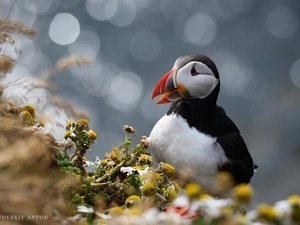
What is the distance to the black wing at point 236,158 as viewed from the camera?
315 cm

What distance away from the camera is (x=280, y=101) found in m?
8.81

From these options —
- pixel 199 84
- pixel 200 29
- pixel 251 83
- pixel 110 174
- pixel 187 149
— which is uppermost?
pixel 200 29

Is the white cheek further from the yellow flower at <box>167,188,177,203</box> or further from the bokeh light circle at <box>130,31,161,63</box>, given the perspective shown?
the bokeh light circle at <box>130,31,161,63</box>

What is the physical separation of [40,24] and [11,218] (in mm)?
8735

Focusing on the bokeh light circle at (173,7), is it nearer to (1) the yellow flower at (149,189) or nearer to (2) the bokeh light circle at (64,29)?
(2) the bokeh light circle at (64,29)

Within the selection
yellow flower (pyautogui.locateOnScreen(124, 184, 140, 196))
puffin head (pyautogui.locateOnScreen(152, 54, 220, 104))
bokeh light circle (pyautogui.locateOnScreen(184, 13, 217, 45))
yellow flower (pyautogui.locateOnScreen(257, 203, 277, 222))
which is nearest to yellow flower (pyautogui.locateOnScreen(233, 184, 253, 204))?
yellow flower (pyautogui.locateOnScreen(257, 203, 277, 222))

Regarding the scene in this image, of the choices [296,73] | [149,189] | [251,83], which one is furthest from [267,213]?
[296,73]

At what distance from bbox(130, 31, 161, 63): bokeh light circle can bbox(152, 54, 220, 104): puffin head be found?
6.48m

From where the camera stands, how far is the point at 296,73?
935 cm

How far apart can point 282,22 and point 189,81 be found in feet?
26.6

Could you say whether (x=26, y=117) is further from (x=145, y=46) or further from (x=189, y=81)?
(x=145, y=46)

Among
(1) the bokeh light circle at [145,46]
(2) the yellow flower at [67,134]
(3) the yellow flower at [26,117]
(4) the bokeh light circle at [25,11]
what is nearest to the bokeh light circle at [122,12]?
(1) the bokeh light circle at [145,46]

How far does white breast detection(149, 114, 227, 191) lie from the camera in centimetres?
297

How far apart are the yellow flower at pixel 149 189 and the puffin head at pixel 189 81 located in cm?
105
